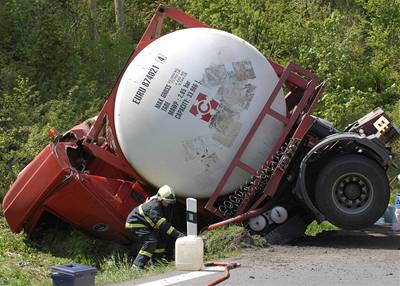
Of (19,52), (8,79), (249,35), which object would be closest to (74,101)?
(8,79)

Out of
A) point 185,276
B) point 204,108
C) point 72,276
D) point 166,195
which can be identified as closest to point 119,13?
point 204,108

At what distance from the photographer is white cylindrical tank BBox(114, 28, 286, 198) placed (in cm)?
856

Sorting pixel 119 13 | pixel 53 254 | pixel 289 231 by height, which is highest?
pixel 119 13

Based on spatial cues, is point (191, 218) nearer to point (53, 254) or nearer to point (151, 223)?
point (151, 223)

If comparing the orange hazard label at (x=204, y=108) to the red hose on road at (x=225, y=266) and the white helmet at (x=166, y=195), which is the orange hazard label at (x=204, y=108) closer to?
the white helmet at (x=166, y=195)

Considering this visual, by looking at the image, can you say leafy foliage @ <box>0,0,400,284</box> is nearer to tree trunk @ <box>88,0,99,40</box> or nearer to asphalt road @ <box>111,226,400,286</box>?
tree trunk @ <box>88,0,99,40</box>

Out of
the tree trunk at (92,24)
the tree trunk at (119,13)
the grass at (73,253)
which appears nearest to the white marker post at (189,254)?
the grass at (73,253)

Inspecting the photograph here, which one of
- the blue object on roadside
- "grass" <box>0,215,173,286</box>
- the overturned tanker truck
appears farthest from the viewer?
the overturned tanker truck

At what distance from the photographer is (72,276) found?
563 centimetres

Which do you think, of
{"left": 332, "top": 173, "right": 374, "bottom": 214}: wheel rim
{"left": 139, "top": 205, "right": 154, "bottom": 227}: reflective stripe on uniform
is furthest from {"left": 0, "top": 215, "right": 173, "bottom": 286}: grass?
{"left": 332, "top": 173, "right": 374, "bottom": 214}: wheel rim

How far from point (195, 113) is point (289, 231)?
179 cm

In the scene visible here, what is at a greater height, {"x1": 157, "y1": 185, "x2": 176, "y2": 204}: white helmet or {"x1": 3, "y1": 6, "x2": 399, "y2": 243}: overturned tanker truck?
{"x1": 3, "y1": 6, "x2": 399, "y2": 243}: overturned tanker truck

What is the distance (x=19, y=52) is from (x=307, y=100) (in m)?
10.6

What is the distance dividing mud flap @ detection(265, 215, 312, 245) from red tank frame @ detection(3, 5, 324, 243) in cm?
31
